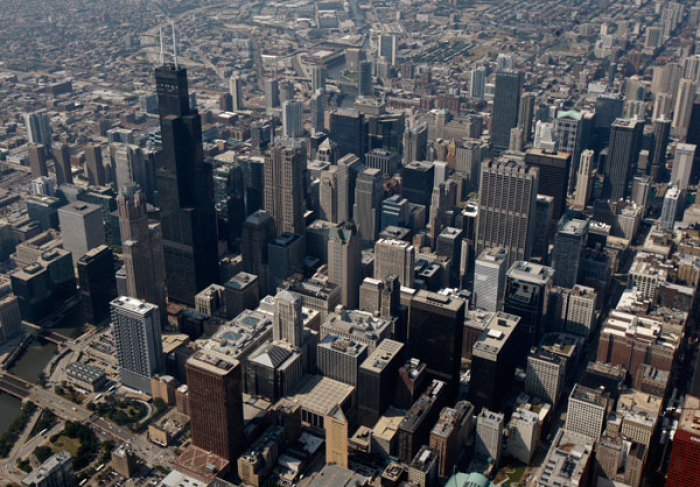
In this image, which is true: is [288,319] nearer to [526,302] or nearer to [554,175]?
[526,302]

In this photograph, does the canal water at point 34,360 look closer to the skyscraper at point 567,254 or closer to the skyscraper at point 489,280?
the skyscraper at point 489,280

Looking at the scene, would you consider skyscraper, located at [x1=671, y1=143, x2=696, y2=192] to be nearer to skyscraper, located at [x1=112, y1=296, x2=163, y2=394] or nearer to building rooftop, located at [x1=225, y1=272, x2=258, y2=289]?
building rooftop, located at [x1=225, y1=272, x2=258, y2=289]

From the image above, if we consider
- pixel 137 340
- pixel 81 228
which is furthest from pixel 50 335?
pixel 137 340

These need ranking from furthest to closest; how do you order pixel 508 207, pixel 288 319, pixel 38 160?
pixel 38 160 < pixel 508 207 < pixel 288 319

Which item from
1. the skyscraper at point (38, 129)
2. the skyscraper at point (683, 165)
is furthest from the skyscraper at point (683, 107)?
the skyscraper at point (38, 129)

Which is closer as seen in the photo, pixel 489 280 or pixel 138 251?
pixel 138 251

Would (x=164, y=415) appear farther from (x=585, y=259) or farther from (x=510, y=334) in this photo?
(x=585, y=259)
